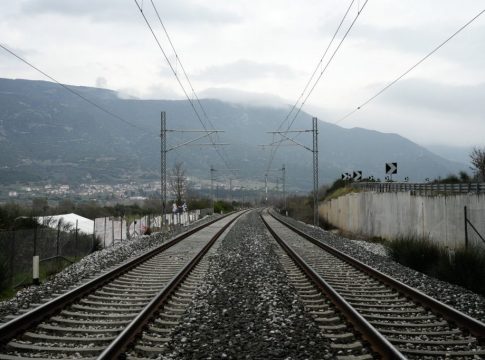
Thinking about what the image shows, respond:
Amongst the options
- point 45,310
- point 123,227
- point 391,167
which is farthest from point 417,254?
point 123,227

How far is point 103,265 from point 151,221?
90.7ft

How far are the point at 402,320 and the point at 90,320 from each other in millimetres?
5227

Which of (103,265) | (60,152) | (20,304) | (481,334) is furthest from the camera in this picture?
(60,152)

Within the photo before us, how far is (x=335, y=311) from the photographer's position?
1034 centimetres

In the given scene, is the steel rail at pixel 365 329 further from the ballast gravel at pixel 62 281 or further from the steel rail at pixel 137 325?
the ballast gravel at pixel 62 281

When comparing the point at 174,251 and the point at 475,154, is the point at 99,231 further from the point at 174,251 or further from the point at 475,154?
the point at 475,154

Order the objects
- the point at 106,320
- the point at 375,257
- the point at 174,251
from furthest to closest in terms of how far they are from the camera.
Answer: the point at 174,251 < the point at 375,257 < the point at 106,320

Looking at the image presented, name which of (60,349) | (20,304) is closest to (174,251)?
(20,304)

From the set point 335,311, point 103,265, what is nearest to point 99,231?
point 103,265

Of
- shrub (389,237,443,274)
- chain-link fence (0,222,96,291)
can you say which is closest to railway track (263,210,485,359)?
shrub (389,237,443,274)

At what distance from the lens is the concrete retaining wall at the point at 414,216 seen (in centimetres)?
2287

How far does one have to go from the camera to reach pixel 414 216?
30.7 metres

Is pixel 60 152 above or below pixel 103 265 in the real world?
above

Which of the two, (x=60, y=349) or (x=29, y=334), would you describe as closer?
(x=60, y=349)
